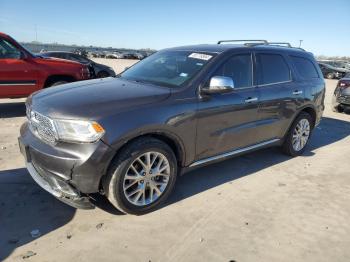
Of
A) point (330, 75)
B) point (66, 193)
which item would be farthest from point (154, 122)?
point (330, 75)

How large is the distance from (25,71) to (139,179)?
536 centimetres

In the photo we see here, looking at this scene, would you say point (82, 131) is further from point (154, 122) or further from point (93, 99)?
point (154, 122)

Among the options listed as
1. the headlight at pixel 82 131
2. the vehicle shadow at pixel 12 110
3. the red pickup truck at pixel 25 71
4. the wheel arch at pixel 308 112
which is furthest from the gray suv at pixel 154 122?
the vehicle shadow at pixel 12 110

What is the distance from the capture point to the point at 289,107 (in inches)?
209

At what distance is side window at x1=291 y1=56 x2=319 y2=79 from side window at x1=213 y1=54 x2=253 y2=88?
136cm

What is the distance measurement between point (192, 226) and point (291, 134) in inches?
116

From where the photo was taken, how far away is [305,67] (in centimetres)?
584

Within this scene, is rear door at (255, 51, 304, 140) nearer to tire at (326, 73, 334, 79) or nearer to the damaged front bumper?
the damaged front bumper

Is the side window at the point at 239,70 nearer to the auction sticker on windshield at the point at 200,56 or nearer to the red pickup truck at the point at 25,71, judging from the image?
the auction sticker on windshield at the point at 200,56

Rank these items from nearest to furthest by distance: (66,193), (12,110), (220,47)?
(66,193) → (220,47) → (12,110)

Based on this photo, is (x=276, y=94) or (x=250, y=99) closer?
(x=250, y=99)

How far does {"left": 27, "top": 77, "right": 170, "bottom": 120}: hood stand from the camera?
3209 millimetres

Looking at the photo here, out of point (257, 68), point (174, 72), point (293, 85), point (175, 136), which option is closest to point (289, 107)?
point (293, 85)

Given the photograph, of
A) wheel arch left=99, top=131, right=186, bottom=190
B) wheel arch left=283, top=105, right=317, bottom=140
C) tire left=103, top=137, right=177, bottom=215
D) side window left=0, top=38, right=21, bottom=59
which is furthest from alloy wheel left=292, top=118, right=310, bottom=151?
side window left=0, top=38, right=21, bottom=59
